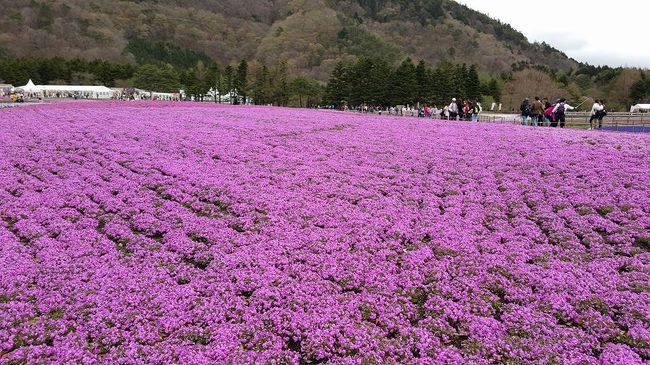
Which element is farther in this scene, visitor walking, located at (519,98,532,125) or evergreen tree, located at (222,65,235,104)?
evergreen tree, located at (222,65,235,104)

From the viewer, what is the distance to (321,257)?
32.0ft

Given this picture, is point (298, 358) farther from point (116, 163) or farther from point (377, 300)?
point (116, 163)

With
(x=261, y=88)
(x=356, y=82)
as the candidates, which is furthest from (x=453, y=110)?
(x=261, y=88)

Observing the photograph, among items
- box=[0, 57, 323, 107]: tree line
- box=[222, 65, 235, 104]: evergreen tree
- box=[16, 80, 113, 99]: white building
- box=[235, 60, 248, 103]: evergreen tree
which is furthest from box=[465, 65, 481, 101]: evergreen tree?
box=[16, 80, 113, 99]: white building

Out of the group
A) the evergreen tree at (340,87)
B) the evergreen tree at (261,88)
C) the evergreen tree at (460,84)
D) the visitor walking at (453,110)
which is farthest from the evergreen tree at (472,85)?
the visitor walking at (453,110)

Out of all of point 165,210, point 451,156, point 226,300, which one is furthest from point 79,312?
point 451,156

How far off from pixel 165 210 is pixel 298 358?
273 inches

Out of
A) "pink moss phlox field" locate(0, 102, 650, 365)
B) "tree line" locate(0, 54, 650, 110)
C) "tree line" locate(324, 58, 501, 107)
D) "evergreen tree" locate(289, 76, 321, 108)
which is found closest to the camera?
"pink moss phlox field" locate(0, 102, 650, 365)

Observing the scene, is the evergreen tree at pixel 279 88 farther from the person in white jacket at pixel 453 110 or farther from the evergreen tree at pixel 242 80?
the person in white jacket at pixel 453 110

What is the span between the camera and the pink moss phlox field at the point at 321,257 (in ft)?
23.5

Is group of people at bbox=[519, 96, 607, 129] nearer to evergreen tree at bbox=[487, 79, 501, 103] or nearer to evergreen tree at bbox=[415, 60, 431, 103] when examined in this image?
evergreen tree at bbox=[415, 60, 431, 103]

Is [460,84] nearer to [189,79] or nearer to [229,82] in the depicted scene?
[229,82]

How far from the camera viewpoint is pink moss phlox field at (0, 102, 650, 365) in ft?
23.5

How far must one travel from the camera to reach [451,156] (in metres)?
19.0
